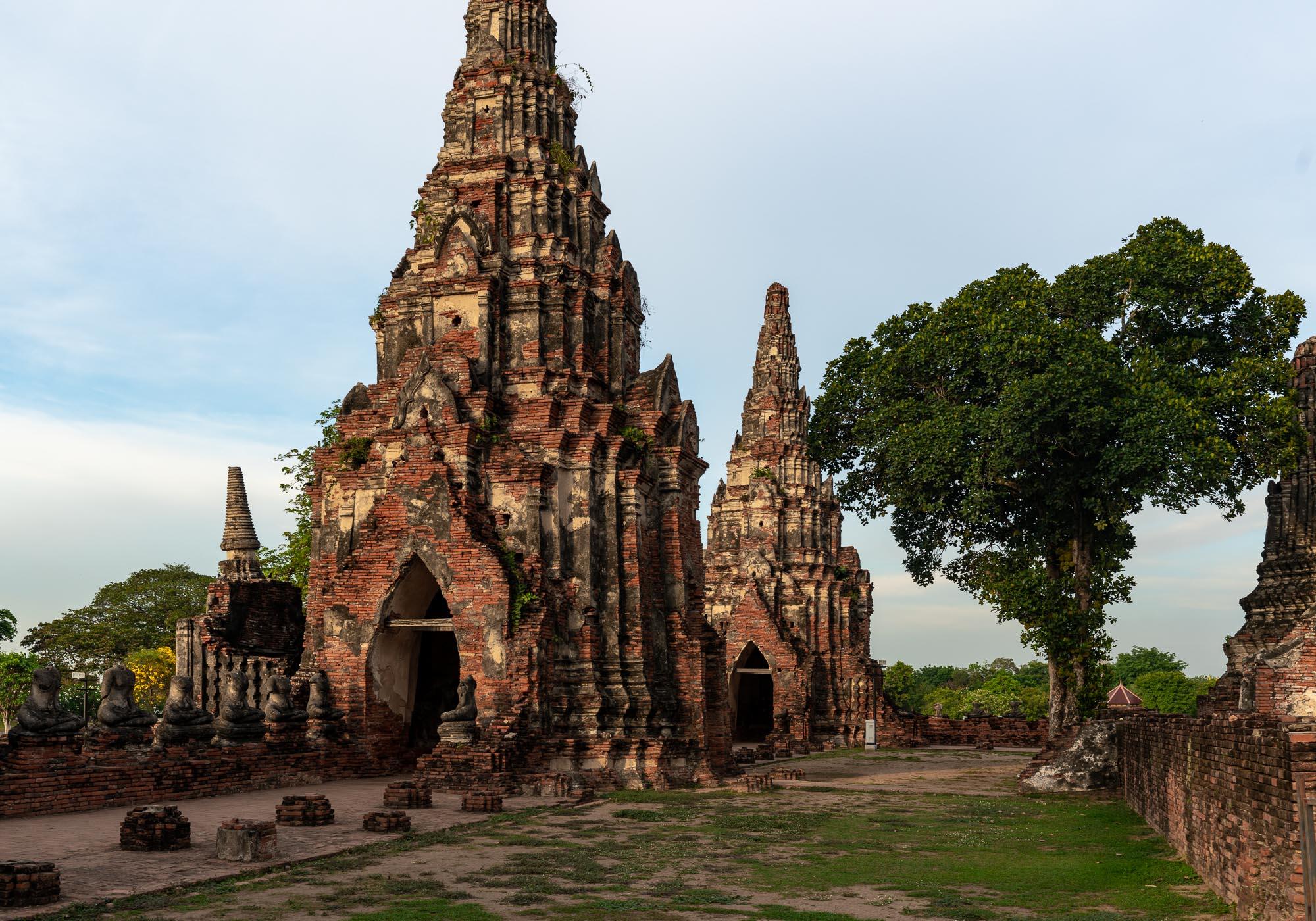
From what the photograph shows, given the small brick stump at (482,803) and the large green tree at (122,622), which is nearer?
the small brick stump at (482,803)

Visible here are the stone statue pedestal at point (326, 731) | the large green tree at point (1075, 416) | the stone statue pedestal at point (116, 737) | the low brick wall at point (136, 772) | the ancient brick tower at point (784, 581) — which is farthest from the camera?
the ancient brick tower at point (784, 581)

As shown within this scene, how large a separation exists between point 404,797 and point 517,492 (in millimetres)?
6535

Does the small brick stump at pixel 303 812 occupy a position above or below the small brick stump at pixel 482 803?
above

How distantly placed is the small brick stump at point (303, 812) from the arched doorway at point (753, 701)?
1116 inches

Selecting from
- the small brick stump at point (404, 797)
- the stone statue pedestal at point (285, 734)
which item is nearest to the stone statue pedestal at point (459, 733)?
the stone statue pedestal at point (285, 734)

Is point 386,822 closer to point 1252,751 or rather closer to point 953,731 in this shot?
point 1252,751

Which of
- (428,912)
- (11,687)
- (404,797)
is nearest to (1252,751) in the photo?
(428,912)

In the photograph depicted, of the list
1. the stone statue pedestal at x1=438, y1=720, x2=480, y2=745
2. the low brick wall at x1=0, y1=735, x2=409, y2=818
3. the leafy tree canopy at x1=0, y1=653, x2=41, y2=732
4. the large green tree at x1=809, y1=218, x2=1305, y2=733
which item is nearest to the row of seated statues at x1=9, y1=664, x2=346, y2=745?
the low brick wall at x1=0, y1=735, x2=409, y2=818

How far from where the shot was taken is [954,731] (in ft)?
136

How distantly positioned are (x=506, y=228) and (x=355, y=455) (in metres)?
5.14

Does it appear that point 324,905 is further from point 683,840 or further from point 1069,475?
point 1069,475

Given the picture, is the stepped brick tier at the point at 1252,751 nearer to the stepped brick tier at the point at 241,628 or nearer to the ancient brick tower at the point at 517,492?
the ancient brick tower at the point at 517,492

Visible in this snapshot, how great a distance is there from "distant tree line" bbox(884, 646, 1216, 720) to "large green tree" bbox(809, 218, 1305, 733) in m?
17.9

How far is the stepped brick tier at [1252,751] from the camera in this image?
7.51m
